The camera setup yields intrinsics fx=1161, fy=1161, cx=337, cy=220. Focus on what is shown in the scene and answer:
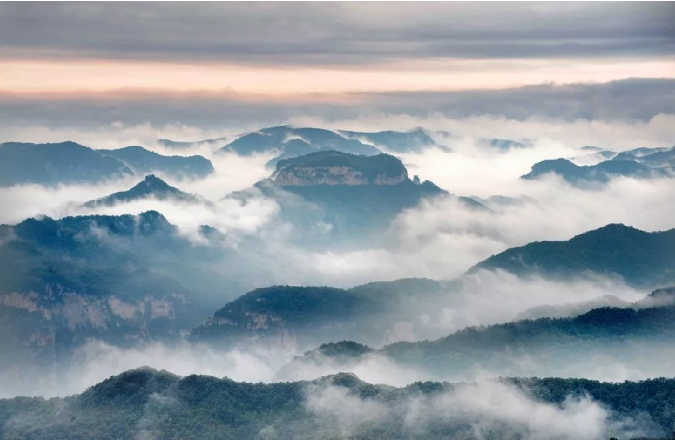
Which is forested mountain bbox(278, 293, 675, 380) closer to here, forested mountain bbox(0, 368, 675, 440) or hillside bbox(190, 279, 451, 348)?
forested mountain bbox(0, 368, 675, 440)

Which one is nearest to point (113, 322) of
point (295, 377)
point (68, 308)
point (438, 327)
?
point (68, 308)

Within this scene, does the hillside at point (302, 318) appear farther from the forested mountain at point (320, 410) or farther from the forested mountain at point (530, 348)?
the forested mountain at point (320, 410)

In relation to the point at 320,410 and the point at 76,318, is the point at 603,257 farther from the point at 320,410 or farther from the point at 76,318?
the point at 320,410

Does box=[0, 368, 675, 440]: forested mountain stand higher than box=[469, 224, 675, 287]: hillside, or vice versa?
box=[469, 224, 675, 287]: hillside

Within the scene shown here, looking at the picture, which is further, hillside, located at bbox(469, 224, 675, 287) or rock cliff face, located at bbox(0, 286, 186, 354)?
hillside, located at bbox(469, 224, 675, 287)

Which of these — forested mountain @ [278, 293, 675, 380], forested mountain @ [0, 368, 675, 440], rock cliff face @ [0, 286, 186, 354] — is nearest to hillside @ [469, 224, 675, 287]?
rock cliff face @ [0, 286, 186, 354]

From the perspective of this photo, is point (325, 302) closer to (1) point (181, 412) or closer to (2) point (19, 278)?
(2) point (19, 278)

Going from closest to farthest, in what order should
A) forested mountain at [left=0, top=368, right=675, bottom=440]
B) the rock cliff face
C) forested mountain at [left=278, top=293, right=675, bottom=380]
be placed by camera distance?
forested mountain at [left=0, top=368, right=675, bottom=440]
forested mountain at [left=278, top=293, right=675, bottom=380]
the rock cliff face
